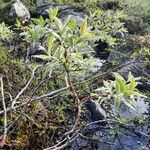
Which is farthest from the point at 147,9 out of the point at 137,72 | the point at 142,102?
the point at 142,102

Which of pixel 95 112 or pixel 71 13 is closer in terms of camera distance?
pixel 95 112

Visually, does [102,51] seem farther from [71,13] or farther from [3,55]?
[3,55]

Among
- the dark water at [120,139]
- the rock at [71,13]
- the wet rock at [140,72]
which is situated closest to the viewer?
the dark water at [120,139]

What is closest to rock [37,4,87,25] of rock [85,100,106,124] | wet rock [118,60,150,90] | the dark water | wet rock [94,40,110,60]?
wet rock [94,40,110,60]

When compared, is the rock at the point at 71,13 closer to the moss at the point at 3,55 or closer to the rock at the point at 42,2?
the rock at the point at 42,2

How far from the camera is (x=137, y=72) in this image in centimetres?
637

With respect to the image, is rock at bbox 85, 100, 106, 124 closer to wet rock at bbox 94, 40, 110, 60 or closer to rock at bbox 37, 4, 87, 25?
wet rock at bbox 94, 40, 110, 60

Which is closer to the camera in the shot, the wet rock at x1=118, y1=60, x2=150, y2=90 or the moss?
the moss

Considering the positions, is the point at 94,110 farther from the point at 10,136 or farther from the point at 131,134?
the point at 10,136

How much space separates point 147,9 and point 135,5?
0.34 meters

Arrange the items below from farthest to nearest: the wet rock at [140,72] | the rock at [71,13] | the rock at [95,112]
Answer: the rock at [71,13]
the wet rock at [140,72]
the rock at [95,112]

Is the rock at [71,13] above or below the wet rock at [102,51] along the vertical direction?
above

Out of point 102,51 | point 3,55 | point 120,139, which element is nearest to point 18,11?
point 102,51

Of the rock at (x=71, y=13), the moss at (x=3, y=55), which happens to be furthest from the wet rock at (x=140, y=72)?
the rock at (x=71, y=13)
